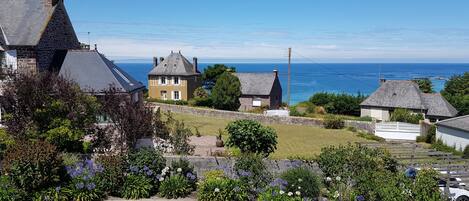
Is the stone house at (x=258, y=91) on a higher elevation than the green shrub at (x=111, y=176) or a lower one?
higher

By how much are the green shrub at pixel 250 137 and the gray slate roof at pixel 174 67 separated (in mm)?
45954

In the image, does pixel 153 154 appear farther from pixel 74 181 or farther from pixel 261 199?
pixel 261 199

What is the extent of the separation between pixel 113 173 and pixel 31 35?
17.9 meters

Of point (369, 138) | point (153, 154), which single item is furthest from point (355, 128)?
point (153, 154)

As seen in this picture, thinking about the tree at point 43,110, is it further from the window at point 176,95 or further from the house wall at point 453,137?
the window at point 176,95

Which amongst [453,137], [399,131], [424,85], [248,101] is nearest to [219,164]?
[453,137]

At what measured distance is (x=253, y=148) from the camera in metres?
19.7

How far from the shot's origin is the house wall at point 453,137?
32750 millimetres

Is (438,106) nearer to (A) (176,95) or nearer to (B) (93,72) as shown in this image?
(A) (176,95)

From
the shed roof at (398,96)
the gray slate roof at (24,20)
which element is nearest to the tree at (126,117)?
the gray slate roof at (24,20)

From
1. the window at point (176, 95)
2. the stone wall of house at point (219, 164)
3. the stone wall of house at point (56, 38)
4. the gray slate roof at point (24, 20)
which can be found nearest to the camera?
the stone wall of house at point (219, 164)

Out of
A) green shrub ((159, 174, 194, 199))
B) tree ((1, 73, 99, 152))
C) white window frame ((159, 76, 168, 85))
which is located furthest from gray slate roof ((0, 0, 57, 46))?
white window frame ((159, 76, 168, 85))

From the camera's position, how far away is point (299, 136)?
36844 mm

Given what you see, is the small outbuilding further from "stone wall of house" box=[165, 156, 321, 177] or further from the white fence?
"stone wall of house" box=[165, 156, 321, 177]
